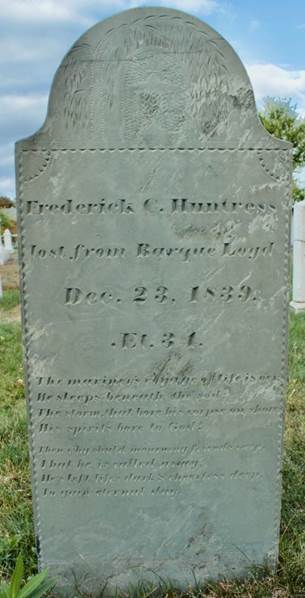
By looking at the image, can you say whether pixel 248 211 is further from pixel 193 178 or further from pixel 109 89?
pixel 109 89

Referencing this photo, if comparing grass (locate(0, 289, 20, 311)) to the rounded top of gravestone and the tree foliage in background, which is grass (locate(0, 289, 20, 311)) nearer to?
the rounded top of gravestone

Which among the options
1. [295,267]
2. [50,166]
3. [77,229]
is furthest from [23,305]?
[295,267]

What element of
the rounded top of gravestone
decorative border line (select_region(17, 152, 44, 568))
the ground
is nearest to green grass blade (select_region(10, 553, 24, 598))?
decorative border line (select_region(17, 152, 44, 568))

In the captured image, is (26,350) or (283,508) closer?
(26,350)

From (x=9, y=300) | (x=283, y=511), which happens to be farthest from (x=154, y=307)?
(x=9, y=300)

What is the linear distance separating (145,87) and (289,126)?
121 feet

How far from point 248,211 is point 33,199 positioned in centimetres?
93

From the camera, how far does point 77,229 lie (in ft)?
7.98

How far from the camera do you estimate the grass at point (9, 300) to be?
11.0 m

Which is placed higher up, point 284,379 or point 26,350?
point 26,350

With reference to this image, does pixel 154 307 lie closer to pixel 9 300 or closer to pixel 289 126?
pixel 9 300

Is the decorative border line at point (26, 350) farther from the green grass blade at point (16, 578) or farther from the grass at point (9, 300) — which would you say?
the grass at point (9, 300)

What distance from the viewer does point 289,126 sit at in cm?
3653

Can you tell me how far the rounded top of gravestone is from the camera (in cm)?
234
